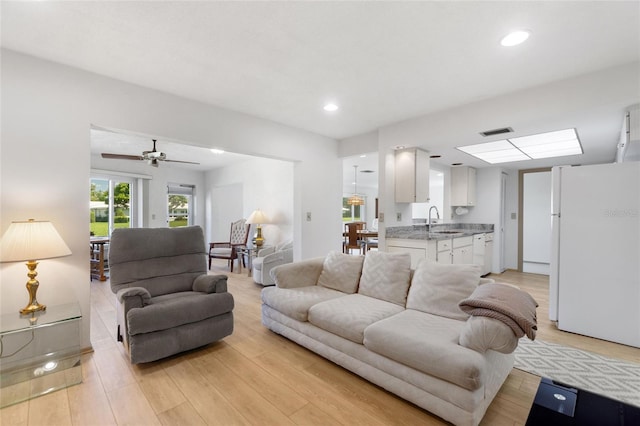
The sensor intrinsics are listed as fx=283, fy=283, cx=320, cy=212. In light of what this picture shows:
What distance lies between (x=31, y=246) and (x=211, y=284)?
1.32 meters

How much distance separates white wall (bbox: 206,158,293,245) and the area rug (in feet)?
12.9

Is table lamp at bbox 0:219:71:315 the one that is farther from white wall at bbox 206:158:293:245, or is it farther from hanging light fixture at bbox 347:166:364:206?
hanging light fixture at bbox 347:166:364:206

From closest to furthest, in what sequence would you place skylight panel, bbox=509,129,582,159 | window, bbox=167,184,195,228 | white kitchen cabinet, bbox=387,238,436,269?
skylight panel, bbox=509,129,582,159
white kitchen cabinet, bbox=387,238,436,269
window, bbox=167,184,195,228

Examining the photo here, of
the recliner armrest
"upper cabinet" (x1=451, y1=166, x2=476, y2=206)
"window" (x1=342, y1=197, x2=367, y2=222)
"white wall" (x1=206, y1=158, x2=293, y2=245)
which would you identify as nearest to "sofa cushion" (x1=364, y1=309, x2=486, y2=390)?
the recliner armrest

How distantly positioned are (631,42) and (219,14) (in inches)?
116

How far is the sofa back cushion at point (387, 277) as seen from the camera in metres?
2.58

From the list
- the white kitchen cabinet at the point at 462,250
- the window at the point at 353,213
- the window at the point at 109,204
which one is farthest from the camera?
the window at the point at 353,213

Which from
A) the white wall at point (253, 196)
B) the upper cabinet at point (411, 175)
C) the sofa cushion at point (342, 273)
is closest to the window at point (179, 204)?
the white wall at point (253, 196)

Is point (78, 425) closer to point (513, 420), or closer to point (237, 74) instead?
point (513, 420)

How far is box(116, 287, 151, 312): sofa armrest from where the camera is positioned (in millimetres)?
2283

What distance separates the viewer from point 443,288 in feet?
7.45

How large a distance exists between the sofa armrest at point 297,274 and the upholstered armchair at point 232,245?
313cm

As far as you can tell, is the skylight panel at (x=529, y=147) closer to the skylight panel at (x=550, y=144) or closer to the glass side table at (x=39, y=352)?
the skylight panel at (x=550, y=144)

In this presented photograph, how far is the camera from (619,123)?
3.06m
